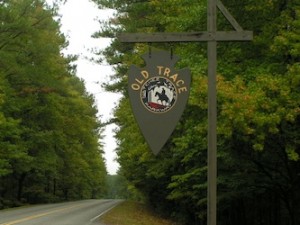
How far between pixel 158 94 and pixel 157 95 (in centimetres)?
2

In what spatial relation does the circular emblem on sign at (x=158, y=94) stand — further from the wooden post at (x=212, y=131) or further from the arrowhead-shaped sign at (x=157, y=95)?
the wooden post at (x=212, y=131)

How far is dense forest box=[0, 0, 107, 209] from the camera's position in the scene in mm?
36344

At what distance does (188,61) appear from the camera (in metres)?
16.0

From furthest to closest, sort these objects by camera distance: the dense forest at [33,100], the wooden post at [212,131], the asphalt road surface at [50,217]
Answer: the dense forest at [33,100], the asphalt road surface at [50,217], the wooden post at [212,131]

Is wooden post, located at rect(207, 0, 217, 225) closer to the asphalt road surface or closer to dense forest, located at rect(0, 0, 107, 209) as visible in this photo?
the asphalt road surface

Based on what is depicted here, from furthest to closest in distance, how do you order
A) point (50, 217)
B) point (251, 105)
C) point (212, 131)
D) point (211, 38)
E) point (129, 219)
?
1. point (129, 219)
2. point (50, 217)
3. point (251, 105)
4. point (211, 38)
5. point (212, 131)

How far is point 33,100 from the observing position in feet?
143

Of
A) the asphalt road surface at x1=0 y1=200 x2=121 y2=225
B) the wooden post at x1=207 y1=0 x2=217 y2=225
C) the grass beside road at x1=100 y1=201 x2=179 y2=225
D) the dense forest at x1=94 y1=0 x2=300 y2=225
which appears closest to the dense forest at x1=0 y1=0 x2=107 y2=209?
the asphalt road surface at x1=0 y1=200 x2=121 y2=225

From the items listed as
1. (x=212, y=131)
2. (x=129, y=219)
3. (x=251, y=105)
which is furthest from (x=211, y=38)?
(x=129, y=219)

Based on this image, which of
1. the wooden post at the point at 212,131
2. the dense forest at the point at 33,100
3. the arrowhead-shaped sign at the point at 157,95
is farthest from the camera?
the dense forest at the point at 33,100

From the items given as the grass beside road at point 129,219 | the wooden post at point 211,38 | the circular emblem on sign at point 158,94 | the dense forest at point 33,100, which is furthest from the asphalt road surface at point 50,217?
the wooden post at point 211,38

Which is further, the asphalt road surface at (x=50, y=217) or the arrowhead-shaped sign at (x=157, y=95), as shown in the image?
the asphalt road surface at (x=50, y=217)

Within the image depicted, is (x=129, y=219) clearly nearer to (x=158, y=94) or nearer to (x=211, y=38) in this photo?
(x=158, y=94)

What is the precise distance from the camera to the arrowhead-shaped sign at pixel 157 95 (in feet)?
24.6
